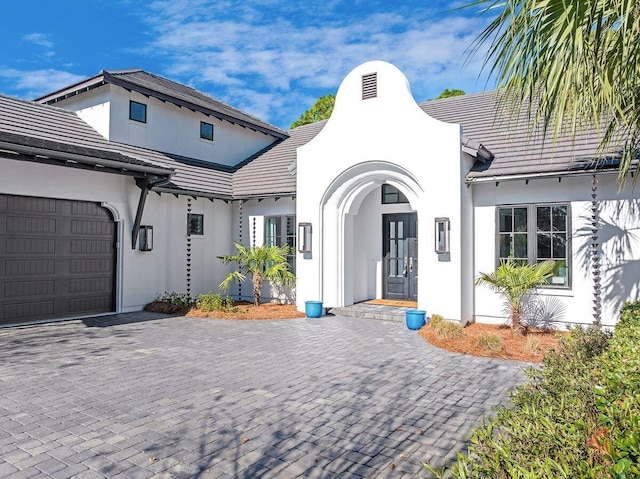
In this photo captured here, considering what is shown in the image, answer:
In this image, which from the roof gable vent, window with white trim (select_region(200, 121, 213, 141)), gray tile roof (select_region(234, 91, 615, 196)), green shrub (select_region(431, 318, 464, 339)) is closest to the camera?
green shrub (select_region(431, 318, 464, 339))

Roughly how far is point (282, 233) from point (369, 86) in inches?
218

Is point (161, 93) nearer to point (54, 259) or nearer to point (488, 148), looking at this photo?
point (54, 259)

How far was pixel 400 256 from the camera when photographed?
13570 millimetres

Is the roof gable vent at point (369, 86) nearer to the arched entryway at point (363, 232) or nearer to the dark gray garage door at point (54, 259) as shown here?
the arched entryway at point (363, 232)

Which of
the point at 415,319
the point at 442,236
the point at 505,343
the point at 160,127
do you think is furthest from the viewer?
the point at 160,127

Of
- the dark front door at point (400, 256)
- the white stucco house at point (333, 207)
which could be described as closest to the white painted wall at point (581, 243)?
the white stucco house at point (333, 207)

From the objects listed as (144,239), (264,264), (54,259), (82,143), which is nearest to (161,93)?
(82,143)

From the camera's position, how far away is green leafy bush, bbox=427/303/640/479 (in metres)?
2.14

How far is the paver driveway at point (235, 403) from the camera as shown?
13.1 feet

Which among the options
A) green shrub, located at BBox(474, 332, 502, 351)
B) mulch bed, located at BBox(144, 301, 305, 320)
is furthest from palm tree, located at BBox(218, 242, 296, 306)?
green shrub, located at BBox(474, 332, 502, 351)

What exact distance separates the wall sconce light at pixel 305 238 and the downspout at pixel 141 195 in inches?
159

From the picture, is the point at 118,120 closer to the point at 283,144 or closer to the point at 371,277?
the point at 283,144

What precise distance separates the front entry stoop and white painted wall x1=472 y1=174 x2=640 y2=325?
79.8 inches

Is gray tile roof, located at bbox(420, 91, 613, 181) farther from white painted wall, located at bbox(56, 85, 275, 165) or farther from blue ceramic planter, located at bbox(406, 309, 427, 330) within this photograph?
white painted wall, located at bbox(56, 85, 275, 165)
